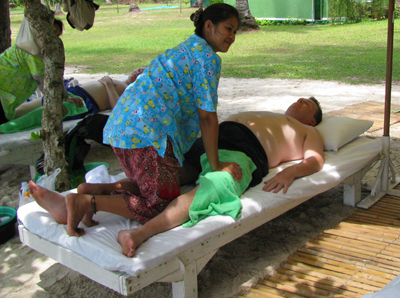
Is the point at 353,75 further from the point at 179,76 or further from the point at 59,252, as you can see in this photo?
the point at 59,252

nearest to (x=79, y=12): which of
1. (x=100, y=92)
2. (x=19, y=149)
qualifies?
(x=100, y=92)

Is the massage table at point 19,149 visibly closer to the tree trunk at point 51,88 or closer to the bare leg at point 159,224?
the tree trunk at point 51,88

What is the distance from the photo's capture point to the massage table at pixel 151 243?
1.98 metres

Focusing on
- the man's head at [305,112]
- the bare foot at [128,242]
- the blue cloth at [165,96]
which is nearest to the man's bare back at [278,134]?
the man's head at [305,112]

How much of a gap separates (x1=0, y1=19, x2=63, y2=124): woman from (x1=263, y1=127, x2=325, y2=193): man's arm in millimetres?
2682

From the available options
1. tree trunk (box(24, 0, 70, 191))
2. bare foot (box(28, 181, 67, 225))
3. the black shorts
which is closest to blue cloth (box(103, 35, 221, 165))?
bare foot (box(28, 181, 67, 225))

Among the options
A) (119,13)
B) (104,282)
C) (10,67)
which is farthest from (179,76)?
(119,13)

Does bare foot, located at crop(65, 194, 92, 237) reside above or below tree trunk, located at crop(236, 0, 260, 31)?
below

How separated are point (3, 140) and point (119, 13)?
82.9 ft

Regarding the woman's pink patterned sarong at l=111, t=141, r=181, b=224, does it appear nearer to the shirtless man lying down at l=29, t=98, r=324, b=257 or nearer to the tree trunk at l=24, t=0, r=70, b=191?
Answer: the shirtless man lying down at l=29, t=98, r=324, b=257

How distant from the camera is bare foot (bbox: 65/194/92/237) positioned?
7.06ft

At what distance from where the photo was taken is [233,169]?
2.56 meters

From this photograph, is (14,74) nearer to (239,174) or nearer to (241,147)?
(241,147)

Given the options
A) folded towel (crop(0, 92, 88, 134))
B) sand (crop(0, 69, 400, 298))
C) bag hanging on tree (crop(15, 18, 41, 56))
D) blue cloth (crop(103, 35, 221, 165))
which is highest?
bag hanging on tree (crop(15, 18, 41, 56))
